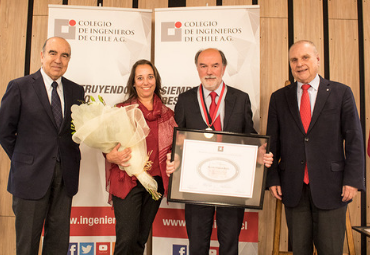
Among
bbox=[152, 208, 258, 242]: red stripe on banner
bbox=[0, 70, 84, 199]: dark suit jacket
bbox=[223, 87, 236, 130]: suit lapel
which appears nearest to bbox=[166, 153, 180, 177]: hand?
bbox=[223, 87, 236, 130]: suit lapel

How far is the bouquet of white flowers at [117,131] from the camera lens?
2.01 m

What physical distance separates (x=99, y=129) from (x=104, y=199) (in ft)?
4.59

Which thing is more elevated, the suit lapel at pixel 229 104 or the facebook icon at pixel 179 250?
the suit lapel at pixel 229 104

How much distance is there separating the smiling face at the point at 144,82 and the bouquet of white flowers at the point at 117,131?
0.96 feet

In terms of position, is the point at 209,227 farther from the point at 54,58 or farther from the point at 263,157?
the point at 54,58

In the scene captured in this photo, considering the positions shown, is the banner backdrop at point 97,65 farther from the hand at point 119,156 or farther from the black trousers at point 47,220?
the hand at point 119,156

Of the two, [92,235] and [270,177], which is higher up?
[270,177]

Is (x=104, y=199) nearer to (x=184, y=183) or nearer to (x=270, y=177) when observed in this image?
(x=184, y=183)

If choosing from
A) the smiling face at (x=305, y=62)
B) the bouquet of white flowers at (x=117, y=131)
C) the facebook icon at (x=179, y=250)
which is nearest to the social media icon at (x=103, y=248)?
the facebook icon at (x=179, y=250)

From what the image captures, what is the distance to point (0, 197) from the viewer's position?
338cm

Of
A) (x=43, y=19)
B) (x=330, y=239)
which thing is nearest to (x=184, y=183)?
(x=330, y=239)

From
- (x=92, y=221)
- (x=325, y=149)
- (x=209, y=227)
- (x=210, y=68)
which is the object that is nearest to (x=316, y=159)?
(x=325, y=149)

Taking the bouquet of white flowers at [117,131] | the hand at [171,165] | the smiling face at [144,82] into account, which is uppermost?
the smiling face at [144,82]

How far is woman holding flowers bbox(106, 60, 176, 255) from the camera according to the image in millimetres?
2168
